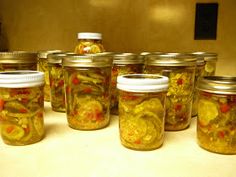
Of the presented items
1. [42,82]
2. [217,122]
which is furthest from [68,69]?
[217,122]

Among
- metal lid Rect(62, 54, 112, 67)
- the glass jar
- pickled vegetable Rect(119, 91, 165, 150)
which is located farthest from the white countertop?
the glass jar

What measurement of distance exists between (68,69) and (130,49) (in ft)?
1.26

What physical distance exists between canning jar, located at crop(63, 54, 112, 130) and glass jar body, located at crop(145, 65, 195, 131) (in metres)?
0.10

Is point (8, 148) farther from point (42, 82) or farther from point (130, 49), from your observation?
point (130, 49)

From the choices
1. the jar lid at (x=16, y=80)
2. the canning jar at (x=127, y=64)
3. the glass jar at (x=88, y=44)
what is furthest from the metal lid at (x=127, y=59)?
the jar lid at (x=16, y=80)

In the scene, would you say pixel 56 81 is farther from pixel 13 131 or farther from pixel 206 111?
pixel 206 111

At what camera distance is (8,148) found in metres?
0.45

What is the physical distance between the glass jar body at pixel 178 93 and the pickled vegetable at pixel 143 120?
8 centimetres

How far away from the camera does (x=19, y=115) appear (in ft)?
1.47

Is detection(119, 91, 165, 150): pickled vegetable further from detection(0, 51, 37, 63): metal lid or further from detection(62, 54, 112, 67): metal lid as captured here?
detection(0, 51, 37, 63): metal lid

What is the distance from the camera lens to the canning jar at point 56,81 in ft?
2.05

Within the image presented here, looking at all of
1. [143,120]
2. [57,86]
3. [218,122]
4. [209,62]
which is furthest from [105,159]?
[209,62]

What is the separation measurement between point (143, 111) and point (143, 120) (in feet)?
0.05

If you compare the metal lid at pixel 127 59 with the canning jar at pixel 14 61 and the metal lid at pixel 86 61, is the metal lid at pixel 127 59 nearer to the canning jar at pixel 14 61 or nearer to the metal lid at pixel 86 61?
the metal lid at pixel 86 61
